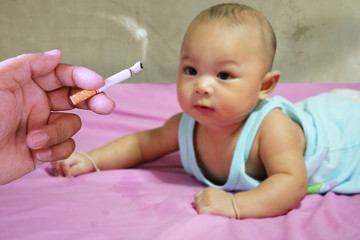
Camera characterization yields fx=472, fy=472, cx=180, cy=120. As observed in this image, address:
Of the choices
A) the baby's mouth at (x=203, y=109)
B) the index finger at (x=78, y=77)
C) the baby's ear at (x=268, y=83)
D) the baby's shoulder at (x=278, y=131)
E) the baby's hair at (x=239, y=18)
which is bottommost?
the baby's shoulder at (x=278, y=131)

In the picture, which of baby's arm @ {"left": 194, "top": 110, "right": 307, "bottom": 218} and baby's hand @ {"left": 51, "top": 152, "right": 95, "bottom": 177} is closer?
baby's arm @ {"left": 194, "top": 110, "right": 307, "bottom": 218}

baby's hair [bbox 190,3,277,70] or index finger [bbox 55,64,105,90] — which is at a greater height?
baby's hair [bbox 190,3,277,70]

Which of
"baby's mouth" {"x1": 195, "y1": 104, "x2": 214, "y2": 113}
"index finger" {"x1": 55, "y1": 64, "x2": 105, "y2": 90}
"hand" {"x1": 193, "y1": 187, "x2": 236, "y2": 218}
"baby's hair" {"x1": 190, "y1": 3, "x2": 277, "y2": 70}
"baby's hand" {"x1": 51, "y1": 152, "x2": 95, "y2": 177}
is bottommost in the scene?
"baby's hand" {"x1": 51, "y1": 152, "x2": 95, "y2": 177}

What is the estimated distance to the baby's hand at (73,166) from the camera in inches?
44.6

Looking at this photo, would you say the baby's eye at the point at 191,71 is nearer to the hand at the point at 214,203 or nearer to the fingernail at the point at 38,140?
the hand at the point at 214,203

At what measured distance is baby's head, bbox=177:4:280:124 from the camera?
3.30 feet

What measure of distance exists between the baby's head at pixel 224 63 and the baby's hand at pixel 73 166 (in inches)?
12.3

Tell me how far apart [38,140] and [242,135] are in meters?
0.51

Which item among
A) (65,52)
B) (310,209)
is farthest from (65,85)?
(65,52)

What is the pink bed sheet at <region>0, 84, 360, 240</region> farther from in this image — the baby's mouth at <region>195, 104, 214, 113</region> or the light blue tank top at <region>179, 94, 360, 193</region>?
the baby's mouth at <region>195, 104, 214, 113</region>

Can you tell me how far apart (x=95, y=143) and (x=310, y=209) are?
2.16 ft

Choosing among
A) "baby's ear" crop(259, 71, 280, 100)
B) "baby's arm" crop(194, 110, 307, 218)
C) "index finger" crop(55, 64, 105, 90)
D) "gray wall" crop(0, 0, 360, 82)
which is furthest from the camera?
"gray wall" crop(0, 0, 360, 82)

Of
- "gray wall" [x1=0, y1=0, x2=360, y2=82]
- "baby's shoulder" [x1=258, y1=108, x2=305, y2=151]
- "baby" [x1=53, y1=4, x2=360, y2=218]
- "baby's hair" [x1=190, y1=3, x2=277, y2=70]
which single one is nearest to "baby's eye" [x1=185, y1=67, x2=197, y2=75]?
"baby" [x1=53, y1=4, x2=360, y2=218]

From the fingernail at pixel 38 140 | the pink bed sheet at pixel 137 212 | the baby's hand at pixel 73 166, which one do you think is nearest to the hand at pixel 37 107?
the fingernail at pixel 38 140
